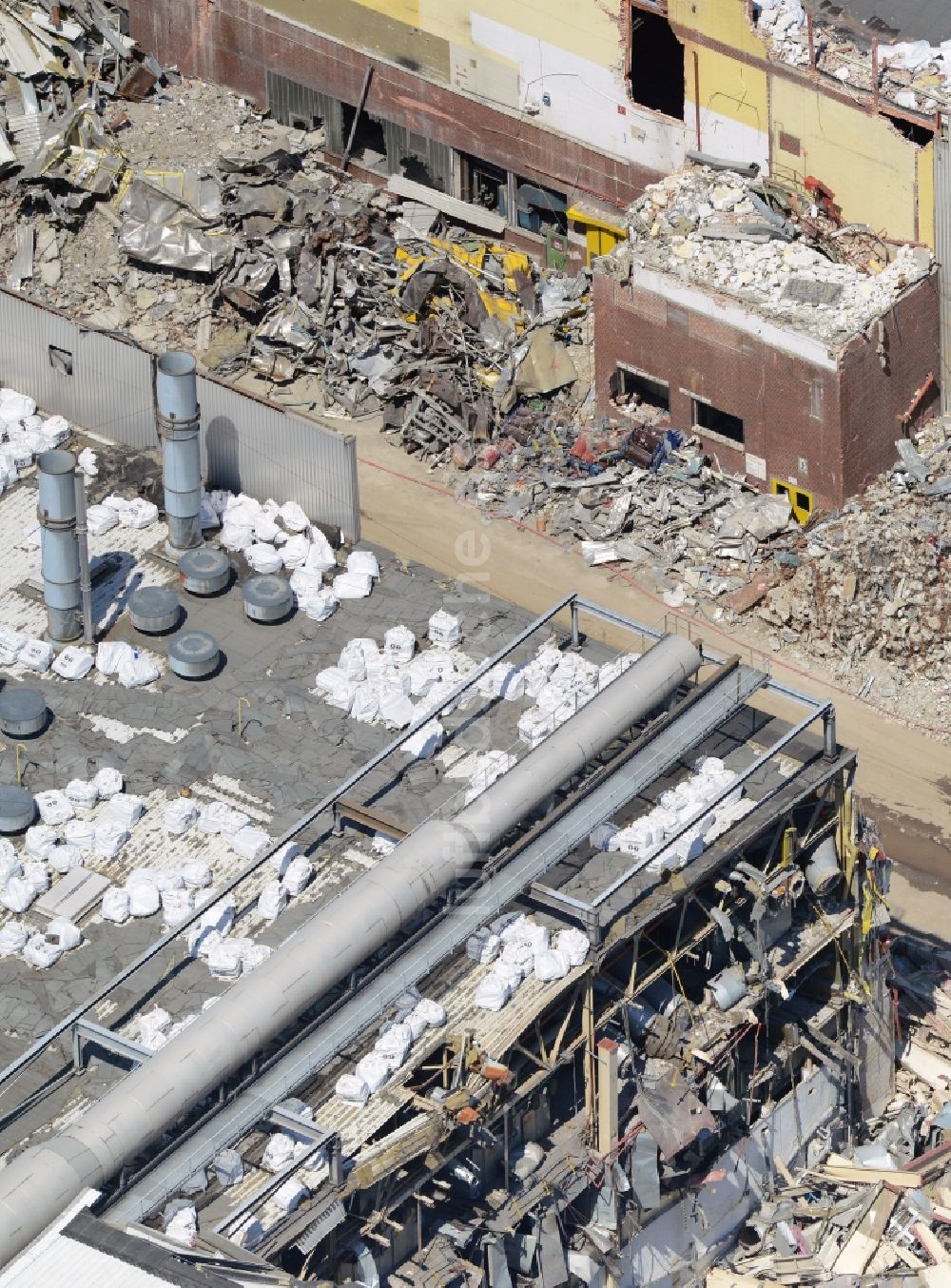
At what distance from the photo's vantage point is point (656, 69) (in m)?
82.6

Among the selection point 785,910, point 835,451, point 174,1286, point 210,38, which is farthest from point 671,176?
point 174,1286

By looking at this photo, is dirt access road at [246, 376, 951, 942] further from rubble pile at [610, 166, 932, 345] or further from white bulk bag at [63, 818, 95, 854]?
white bulk bag at [63, 818, 95, 854]

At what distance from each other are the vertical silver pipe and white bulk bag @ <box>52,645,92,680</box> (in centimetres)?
67

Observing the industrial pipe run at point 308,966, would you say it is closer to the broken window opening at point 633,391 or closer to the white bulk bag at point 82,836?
the white bulk bag at point 82,836

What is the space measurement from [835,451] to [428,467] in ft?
35.9

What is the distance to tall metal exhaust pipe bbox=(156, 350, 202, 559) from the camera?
197 feet

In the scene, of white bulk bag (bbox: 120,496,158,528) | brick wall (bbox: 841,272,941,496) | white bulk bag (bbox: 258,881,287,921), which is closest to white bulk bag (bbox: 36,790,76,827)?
white bulk bag (bbox: 258,881,287,921)

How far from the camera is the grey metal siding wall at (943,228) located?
75062 mm

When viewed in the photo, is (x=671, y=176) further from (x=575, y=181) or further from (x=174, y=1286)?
(x=174, y=1286)

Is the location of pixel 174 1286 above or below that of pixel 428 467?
above

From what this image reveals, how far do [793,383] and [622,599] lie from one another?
6.56 metres

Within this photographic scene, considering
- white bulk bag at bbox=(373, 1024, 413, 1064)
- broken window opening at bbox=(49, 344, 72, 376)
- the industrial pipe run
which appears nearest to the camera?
the industrial pipe run

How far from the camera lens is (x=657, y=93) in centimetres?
8250

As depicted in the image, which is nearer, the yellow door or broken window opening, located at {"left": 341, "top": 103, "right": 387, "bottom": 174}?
the yellow door
